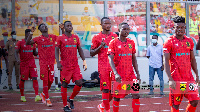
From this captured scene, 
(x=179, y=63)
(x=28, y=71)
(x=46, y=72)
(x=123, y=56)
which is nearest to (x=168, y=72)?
(x=179, y=63)

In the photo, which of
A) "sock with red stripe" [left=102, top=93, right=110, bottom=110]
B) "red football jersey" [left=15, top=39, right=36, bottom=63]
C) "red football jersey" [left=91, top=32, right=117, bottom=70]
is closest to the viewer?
"sock with red stripe" [left=102, top=93, right=110, bottom=110]

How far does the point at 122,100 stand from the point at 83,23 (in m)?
5.95

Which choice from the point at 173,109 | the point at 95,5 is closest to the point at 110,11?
the point at 95,5

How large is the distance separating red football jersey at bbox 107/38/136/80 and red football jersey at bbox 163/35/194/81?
0.85 meters

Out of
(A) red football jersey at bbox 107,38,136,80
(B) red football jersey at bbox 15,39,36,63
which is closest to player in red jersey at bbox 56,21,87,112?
(A) red football jersey at bbox 107,38,136,80

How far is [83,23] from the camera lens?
15695mm

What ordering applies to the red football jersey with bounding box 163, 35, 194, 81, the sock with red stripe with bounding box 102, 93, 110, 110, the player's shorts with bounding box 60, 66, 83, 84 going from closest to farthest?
the red football jersey with bounding box 163, 35, 194, 81 < the sock with red stripe with bounding box 102, 93, 110, 110 < the player's shorts with bounding box 60, 66, 83, 84

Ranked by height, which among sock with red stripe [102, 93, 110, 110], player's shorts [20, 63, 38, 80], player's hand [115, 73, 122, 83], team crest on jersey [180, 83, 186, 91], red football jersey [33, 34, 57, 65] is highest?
red football jersey [33, 34, 57, 65]

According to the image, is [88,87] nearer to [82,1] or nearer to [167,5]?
[82,1]

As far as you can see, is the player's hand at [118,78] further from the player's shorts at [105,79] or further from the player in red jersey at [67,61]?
the player in red jersey at [67,61]

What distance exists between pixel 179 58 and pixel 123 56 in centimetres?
114

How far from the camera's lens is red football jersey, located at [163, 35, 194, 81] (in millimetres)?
6199

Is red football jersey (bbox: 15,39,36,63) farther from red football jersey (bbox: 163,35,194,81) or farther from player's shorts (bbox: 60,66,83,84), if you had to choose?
red football jersey (bbox: 163,35,194,81)

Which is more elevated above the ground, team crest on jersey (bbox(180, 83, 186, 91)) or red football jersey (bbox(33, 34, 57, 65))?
red football jersey (bbox(33, 34, 57, 65))
